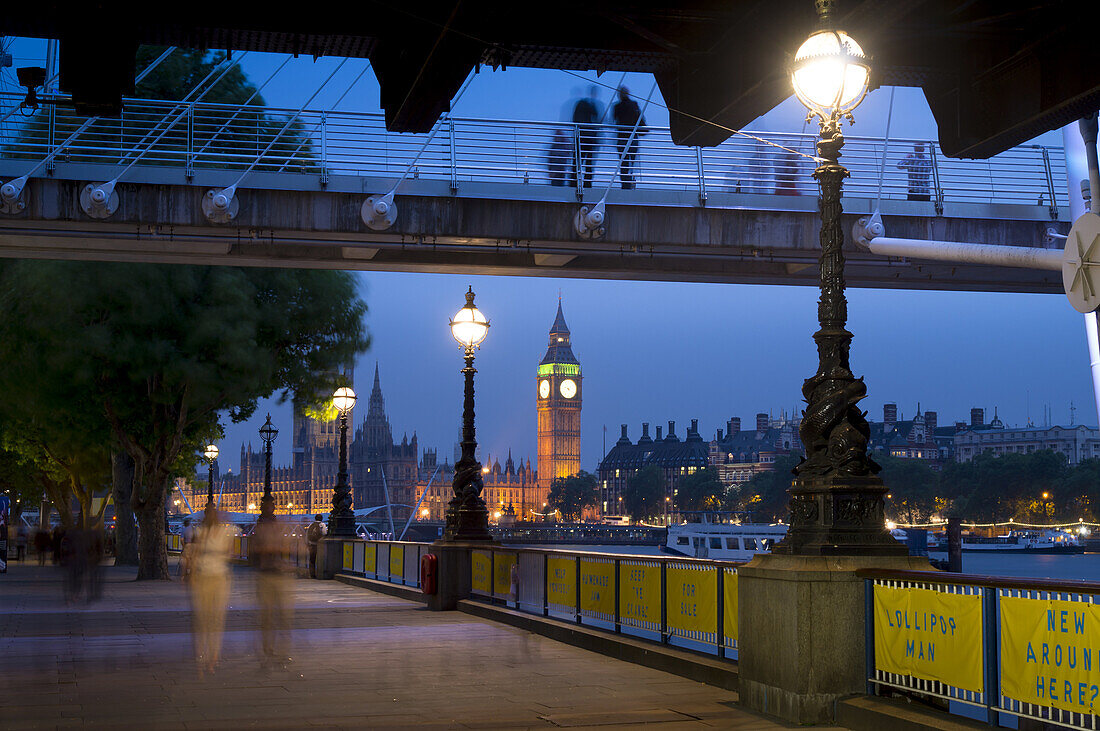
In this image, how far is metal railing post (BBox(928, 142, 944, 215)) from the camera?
90.0ft

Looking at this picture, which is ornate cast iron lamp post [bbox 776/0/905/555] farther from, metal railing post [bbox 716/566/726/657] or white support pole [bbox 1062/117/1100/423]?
white support pole [bbox 1062/117/1100/423]

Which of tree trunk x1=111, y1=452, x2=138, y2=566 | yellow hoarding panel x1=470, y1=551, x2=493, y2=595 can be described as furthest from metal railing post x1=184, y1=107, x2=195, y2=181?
tree trunk x1=111, y1=452, x2=138, y2=566

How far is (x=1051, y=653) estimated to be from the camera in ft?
24.4

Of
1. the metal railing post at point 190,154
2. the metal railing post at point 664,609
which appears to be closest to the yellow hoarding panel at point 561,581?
the metal railing post at point 664,609

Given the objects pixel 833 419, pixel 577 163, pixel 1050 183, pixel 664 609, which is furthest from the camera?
pixel 1050 183

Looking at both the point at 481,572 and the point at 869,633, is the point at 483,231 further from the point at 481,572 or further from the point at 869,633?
the point at 869,633

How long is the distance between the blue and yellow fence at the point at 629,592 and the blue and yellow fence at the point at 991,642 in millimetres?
2882

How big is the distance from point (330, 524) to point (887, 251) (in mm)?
19781

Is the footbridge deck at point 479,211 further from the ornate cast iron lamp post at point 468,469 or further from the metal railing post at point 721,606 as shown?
the metal railing post at point 721,606

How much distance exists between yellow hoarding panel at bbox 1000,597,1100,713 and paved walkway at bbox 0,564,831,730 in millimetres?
2137

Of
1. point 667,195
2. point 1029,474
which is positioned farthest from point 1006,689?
point 1029,474

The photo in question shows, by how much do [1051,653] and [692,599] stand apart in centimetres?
573

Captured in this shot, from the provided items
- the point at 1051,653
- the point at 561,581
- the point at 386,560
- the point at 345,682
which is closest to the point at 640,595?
the point at 561,581

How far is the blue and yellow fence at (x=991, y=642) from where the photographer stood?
7195 millimetres
